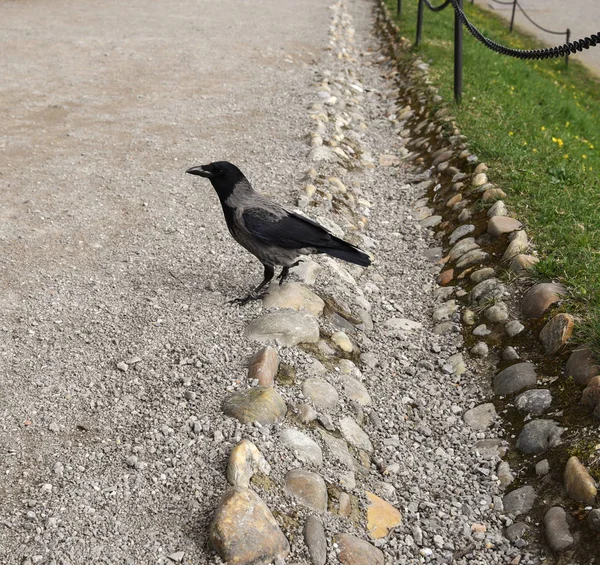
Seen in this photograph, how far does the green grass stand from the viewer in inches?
201

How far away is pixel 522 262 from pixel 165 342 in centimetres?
271

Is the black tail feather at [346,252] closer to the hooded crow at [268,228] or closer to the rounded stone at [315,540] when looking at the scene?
the hooded crow at [268,228]

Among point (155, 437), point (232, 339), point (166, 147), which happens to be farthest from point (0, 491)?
point (166, 147)

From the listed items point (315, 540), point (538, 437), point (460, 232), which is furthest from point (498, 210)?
point (315, 540)

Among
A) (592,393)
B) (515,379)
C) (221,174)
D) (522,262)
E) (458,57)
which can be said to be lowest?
(515,379)

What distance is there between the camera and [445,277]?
599 centimetres

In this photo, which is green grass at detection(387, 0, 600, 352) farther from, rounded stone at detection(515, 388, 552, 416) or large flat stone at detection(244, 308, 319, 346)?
large flat stone at detection(244, 308, 319, 346)

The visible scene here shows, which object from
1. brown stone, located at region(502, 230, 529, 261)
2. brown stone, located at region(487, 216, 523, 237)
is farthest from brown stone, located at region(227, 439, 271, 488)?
brown stone, located at region(487, 216, 523, 237)

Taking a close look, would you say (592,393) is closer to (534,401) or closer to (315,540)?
(534,401)

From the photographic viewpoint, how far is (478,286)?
545 cm

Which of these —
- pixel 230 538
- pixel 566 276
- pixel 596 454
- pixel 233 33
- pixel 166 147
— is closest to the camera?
pixel 230 538

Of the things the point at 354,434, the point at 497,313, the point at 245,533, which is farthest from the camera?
the point at 497,313

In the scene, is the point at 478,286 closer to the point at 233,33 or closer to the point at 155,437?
the point at 155,437

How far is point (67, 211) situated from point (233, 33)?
9.57 meters
